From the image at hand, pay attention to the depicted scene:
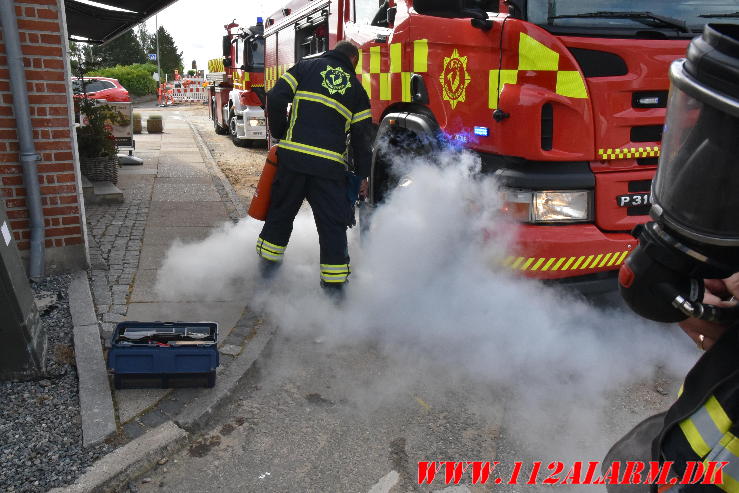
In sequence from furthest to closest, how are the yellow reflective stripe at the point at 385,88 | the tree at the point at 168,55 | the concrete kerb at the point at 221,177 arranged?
1. the tree at the point at 168,55
2. the concrete kerb at the point at 221,177
3. the yellow reflective stripe at the point at 385,88

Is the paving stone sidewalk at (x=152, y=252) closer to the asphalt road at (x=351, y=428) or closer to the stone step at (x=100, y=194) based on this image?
the stone step at (x=100, y=194)

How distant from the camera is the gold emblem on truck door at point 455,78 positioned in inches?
150

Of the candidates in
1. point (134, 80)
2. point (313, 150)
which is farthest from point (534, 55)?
point (134, 80)

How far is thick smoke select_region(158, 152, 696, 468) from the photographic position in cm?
331

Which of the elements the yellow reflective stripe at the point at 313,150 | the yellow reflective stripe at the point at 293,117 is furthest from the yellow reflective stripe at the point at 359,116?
the yellow reflective stripe at the point at 293,117

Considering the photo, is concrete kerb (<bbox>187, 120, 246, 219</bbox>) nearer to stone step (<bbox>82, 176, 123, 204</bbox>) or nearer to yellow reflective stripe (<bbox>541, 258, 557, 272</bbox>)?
stone step (<bbox>82, 176, 123, 204</bbox>)

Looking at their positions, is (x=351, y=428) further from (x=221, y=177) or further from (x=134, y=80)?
(x=134, y=80)

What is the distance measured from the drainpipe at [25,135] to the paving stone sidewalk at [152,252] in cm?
46

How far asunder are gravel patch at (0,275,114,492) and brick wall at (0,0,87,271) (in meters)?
1.43

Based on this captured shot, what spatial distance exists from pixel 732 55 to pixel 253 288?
4116 mm

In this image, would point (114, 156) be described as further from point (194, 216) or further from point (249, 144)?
point (249, 144)

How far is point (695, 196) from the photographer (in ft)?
3.76

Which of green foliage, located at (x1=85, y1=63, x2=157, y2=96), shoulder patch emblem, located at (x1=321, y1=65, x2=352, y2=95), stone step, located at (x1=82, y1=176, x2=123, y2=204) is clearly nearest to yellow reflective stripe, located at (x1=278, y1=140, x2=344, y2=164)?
shoulder patch emblem, located at (x1=321, y1=65, x2=352, y2=95)

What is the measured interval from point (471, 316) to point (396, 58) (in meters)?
1.92
